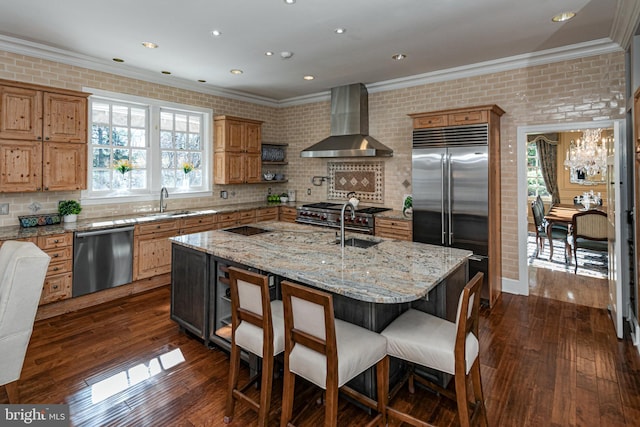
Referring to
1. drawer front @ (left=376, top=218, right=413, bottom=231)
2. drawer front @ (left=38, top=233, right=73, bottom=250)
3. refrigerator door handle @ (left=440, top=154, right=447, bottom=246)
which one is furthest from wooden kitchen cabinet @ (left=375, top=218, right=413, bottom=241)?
drawer front @ (left=38, top=233, right=73, bottom=250)

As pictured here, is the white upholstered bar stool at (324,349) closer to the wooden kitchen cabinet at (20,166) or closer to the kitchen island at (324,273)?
the kitchen island at (324,273)

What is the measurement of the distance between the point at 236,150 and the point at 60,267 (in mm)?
3075

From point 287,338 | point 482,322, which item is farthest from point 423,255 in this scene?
point 482,322

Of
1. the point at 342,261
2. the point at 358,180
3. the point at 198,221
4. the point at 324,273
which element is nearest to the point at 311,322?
the point at 324,273

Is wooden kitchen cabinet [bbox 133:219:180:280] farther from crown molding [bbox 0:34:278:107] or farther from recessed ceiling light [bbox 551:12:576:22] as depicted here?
recessed ceiling light [bbox 551:12:576:22]

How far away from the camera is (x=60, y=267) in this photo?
3703 millimetres

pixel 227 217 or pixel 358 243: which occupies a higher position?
pixel 227 217

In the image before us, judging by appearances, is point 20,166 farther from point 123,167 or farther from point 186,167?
point 186,167

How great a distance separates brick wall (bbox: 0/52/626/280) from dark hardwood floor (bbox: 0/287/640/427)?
143cm

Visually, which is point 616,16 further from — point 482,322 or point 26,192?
point 26,192

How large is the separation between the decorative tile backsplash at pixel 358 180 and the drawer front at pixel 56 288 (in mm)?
4115

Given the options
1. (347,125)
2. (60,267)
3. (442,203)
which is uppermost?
(347,125)

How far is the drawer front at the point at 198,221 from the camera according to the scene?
4871mm

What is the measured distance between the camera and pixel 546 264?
5832mm
